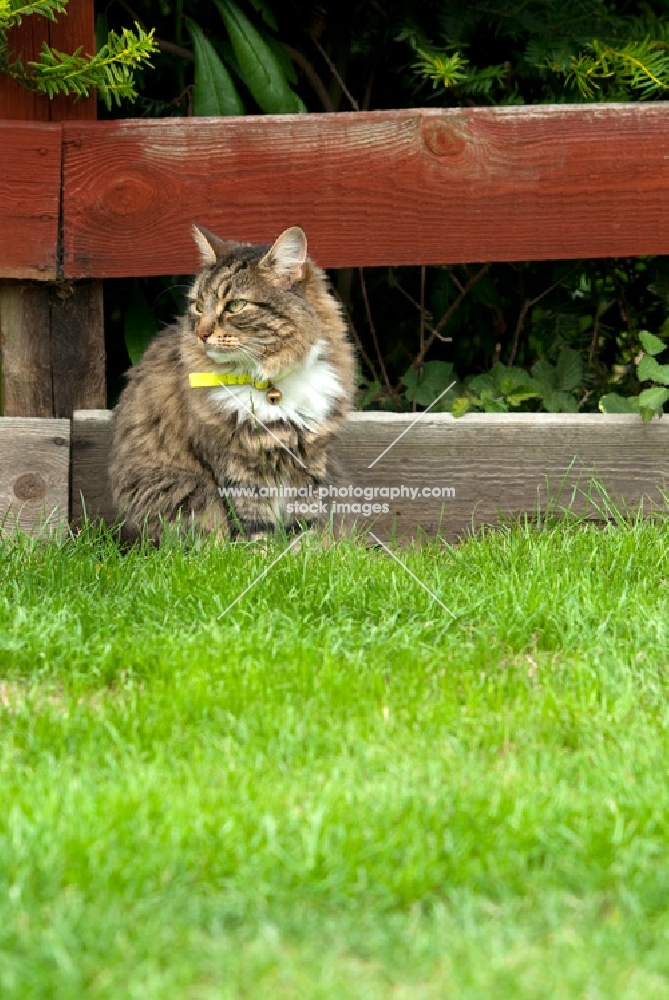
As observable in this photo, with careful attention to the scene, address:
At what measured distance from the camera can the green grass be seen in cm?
176

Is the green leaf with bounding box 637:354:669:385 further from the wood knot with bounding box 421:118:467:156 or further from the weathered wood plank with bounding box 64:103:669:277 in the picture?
the wood knot with bounding box 421:118:467:156

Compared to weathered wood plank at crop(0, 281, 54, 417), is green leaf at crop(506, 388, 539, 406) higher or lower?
lower

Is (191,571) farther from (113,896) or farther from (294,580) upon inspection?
(113,896)

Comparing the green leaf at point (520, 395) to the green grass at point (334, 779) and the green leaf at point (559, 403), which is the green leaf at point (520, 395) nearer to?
the green leaf at point (559, 403)

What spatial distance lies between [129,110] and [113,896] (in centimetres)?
346

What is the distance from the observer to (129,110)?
4582 millimetres

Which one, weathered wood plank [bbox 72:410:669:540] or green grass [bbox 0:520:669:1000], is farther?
weathered wood plank [bbox 72:410:669:540]

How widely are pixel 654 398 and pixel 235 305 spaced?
56.9 inches

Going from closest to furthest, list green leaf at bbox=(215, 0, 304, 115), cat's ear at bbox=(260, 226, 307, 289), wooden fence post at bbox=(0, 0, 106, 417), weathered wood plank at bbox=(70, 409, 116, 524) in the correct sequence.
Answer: cat's ear at bbox=(260, 226, 307, 289) → wooden fence post at bbox=(0, 0, 106, 417) → weathered wood plank at bbox=(70, 409, 116, 524) → green leaf at bbox=(215, 0, 304, 115)

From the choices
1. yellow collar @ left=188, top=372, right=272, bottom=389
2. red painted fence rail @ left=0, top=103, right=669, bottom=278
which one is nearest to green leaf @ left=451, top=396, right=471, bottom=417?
red painted fence rail @ left=0, top=103, right=669, bottom=278

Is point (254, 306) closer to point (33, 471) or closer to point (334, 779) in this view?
point (33, 471)

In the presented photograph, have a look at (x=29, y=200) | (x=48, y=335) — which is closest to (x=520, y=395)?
(x=48, y=335)

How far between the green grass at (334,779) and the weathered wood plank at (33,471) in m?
0.69

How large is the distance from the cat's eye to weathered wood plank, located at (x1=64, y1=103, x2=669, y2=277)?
0.43 metres
